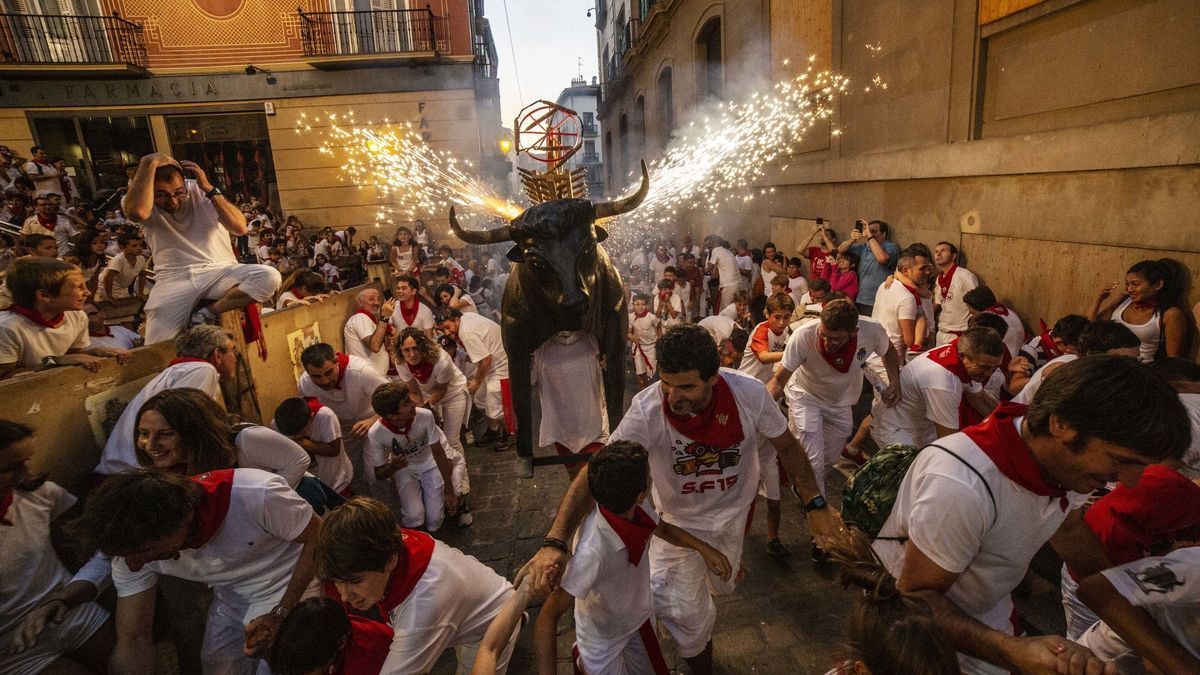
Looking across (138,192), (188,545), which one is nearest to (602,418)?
(188,545)

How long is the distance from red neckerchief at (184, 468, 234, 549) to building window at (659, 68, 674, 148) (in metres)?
19.5

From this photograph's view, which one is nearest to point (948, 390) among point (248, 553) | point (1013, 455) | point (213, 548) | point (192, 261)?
point (1013, 455)

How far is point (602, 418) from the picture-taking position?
3861 millimetres

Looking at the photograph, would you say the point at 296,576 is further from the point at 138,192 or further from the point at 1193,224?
the point at 1193,224

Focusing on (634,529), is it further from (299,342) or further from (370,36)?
(370,36)

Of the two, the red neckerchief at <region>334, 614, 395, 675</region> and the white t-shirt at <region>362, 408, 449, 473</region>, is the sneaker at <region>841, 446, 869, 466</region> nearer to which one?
the white t-shirt at <region>362, 408, 449, 473</region>

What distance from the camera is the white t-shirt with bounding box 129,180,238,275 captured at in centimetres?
408

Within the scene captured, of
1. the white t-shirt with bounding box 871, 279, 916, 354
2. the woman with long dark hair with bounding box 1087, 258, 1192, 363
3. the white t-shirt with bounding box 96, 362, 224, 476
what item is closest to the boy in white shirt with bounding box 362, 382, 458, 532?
the white t-shirt with bounding box 96, 362, 224, 476

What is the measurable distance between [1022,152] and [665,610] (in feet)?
20.8

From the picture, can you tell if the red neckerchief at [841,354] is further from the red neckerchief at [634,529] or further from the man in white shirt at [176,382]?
the man in white shirt at [176,382]

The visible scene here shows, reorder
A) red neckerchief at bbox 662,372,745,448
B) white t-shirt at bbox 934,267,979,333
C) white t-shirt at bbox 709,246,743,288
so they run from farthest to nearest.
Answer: white t-shirt at bbox 709,246,743,288 → white t-shirt at bbox 934,267,979,333 → red neckerchief at bbox 662,372,745,448

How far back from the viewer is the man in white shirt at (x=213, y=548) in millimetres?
2129

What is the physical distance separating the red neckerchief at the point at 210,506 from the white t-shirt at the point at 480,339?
4068 mm

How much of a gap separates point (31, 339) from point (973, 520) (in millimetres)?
5312
